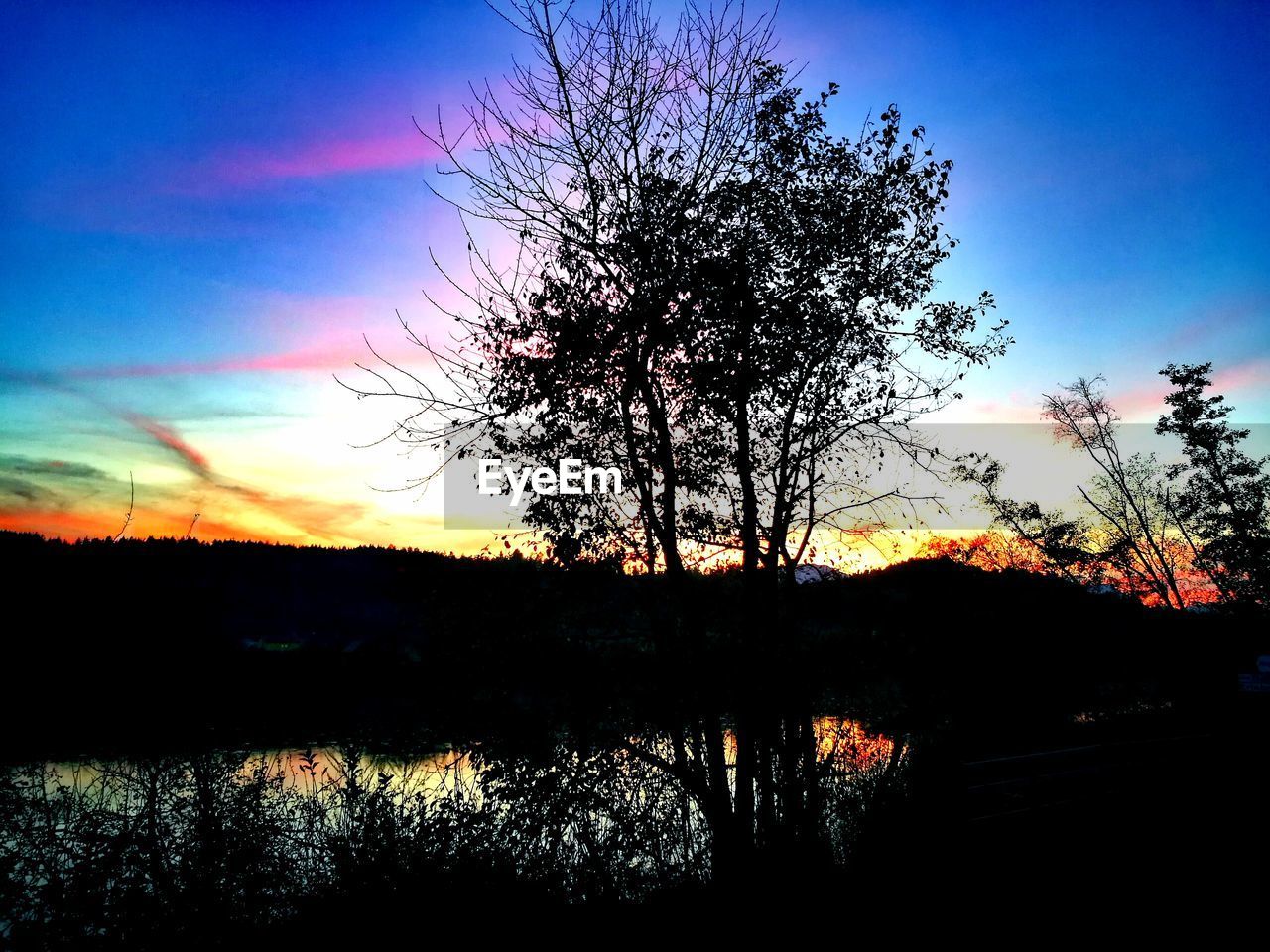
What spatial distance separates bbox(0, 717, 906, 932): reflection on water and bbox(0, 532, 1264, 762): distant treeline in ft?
3.07

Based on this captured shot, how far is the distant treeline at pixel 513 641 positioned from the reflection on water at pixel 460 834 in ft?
3.07

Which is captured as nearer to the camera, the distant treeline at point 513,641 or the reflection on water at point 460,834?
the reflection on water at point 460,834

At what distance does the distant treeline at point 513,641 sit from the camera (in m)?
9.73

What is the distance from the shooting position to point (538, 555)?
31.8 feet

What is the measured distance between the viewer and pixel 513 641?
31.1 feet

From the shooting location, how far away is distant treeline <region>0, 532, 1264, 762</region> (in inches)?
383

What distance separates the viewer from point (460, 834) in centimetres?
930

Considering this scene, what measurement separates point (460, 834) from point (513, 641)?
2.56m

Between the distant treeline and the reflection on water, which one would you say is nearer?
the reflection on water

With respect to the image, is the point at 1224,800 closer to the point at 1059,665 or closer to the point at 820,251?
the point at 820,251

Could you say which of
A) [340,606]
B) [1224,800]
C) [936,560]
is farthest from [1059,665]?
[340,606]

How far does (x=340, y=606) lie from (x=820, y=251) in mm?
43498

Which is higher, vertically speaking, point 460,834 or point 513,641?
point 513,641

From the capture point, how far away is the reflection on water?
26.0 feet
